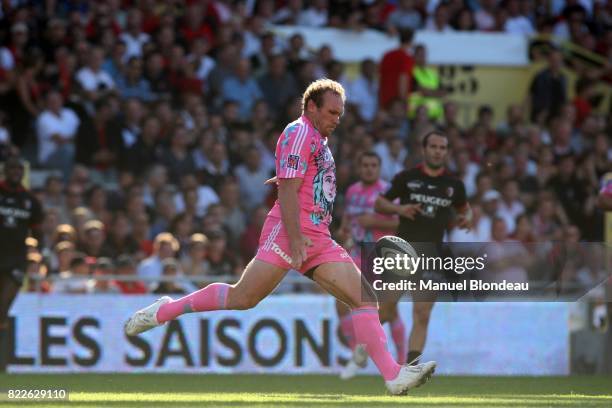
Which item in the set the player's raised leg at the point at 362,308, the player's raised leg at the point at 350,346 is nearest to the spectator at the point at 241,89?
the player's raised leg at the point at 350,346

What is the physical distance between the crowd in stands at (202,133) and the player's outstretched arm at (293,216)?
20.9 ft

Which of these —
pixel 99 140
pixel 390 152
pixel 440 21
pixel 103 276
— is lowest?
pixel 103 276

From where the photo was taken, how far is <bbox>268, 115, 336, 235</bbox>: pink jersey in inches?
405

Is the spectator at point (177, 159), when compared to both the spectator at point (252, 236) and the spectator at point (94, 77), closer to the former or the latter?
the spectator at point (94, 77)

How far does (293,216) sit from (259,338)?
6.87m

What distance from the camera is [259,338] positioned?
16906 millimetres

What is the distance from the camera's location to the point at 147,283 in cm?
1700

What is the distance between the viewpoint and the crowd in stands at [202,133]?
18.2 meters

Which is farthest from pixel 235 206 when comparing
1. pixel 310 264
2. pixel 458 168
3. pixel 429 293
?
pixel 310 264

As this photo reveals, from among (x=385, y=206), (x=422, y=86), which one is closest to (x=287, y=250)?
(x=385, y=206)

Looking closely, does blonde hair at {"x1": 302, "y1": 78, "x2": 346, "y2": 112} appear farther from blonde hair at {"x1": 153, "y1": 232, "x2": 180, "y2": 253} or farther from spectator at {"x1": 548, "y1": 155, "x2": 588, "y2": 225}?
spectator at {"x1": 548, "y1": 155, "x2": 588, "y2": 225}

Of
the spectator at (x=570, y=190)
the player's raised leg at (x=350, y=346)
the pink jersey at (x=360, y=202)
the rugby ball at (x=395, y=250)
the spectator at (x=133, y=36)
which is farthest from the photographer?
the spectator at (x=570, y=190)

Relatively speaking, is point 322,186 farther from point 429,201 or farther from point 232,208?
point 232,208

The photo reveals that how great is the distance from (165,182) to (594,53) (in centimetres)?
973
